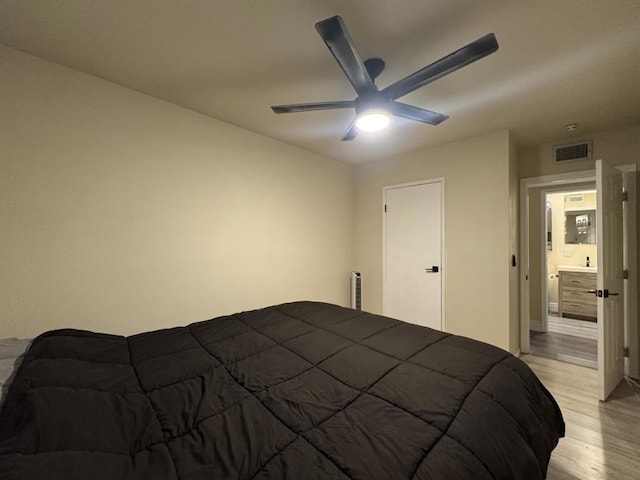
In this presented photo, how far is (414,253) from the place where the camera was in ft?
10.7

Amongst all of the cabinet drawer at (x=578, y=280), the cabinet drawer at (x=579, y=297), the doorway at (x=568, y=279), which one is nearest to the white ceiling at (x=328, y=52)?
the doorway at (x=568, y=279)

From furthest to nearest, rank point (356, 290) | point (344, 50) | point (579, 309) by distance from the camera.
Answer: point (579, 309), point (356, 290), point (344, 50)

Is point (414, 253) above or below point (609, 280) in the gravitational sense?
above

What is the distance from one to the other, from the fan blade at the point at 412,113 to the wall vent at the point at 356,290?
2.36 m

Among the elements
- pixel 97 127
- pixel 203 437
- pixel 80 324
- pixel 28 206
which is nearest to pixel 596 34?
pixel 203 437

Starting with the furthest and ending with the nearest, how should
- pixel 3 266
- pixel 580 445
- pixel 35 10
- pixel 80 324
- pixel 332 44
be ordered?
pixel 80 324 → pixel 580 445 → pixel 3 266 → pixel 35 10 → pixel 332 44

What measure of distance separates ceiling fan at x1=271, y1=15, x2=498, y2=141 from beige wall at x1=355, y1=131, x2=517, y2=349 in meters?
1.32

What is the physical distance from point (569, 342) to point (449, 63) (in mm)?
3967

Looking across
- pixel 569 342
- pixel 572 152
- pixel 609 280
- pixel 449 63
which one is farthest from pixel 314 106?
pixel 569 342

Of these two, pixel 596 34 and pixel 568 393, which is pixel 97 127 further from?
pixel 568 393

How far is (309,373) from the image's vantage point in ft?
3.64

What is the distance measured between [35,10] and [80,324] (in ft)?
5.91

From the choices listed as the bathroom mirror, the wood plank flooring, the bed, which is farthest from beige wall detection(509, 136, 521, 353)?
the bathroom mirror

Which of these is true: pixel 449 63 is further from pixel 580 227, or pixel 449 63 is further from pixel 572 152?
pixel 580 227
